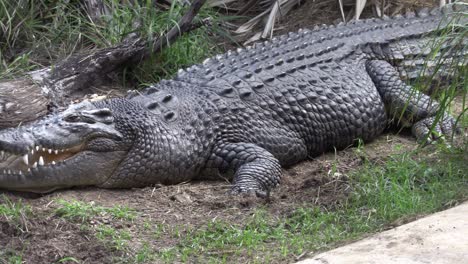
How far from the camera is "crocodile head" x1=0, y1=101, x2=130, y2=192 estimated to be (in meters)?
5.46

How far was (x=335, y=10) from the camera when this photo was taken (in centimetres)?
858

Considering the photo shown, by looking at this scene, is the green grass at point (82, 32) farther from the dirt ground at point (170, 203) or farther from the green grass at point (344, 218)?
the green grass at point (344, 218)

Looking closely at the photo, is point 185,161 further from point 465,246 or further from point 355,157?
point 465,246

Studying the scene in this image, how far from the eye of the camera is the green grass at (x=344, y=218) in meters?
4.63

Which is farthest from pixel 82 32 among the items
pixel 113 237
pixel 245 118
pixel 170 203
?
pixel 113 237

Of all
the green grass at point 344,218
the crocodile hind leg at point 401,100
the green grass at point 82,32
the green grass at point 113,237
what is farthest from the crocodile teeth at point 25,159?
the crocodile hind leg at point 401,100

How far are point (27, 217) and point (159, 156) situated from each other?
1324mm

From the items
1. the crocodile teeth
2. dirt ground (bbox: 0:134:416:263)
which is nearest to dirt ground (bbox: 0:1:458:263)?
dirt ground (bbox: 0:134:416:263)

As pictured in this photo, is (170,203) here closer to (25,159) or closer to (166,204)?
(166,204)

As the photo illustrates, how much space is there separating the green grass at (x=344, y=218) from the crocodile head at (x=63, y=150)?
113cm

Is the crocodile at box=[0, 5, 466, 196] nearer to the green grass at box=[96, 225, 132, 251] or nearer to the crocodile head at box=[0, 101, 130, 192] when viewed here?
the crocodile head at box=[0, 101, 130, 192]

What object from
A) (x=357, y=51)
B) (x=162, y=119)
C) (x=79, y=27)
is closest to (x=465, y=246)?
(x=162, y=119)

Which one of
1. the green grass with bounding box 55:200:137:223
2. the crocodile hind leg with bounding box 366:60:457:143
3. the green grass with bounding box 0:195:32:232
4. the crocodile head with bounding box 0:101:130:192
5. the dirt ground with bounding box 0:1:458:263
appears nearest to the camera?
the dirt ground with bounding box 0:1:458:263

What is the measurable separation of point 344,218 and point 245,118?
1.54 metres
